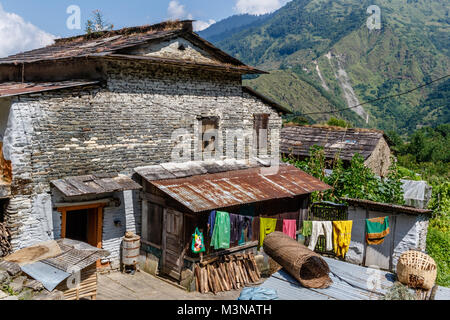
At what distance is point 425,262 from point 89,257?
713 centimetres

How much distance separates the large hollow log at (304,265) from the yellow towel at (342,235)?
227 cm

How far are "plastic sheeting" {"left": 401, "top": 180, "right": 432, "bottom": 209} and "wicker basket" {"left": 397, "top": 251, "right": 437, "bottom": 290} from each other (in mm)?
3593

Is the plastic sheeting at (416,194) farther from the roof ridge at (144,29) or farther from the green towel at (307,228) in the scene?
the roof ridge at (144,29)

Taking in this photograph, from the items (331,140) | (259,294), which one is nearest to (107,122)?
(259,294)

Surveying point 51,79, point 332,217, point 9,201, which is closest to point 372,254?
point 332,217

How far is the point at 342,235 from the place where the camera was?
38.1 ft

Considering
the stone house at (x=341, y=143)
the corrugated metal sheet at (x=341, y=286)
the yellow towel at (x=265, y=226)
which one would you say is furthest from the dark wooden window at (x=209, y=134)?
the stone house at (x=341, y=143)

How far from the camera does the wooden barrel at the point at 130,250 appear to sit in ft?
39.0

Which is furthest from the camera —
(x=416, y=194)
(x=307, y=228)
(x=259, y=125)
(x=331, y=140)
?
(x=331, y=140)

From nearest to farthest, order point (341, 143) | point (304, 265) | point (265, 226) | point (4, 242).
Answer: point (304, 265)
point (4, 242)
point (265, 226)
point (341, 143)

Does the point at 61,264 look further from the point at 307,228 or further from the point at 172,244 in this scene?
the point at 307,228

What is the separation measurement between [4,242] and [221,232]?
17.9 feet

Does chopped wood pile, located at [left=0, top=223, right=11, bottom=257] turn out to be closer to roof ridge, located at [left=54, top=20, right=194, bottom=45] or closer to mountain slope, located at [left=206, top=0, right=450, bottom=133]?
roof ridge, located at [left=54, top=20, right=194, bottom=45]

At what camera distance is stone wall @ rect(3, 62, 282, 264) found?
1006 centimetres
